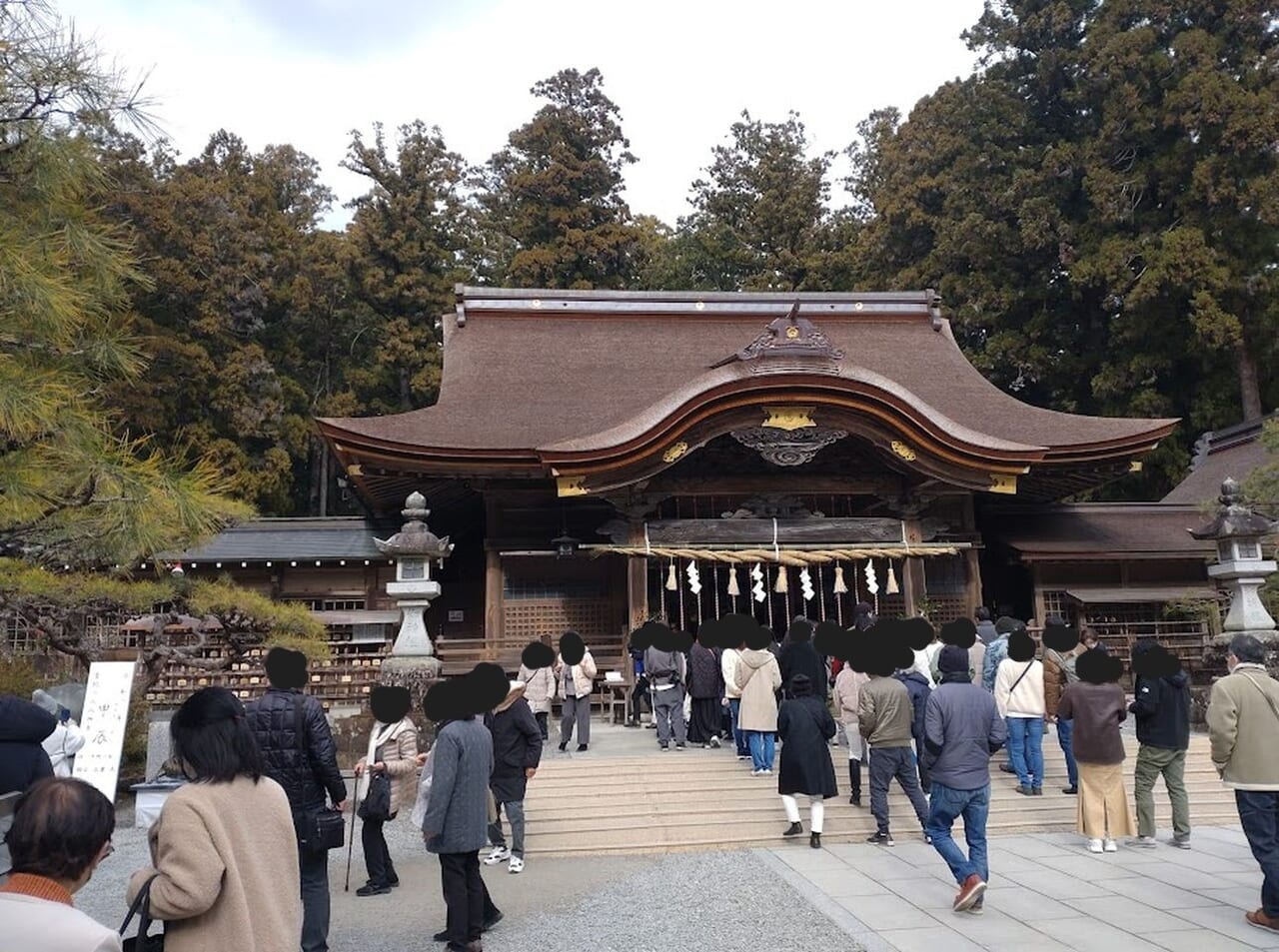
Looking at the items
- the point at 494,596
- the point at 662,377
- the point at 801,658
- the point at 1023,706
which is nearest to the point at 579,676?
the point at 801,658

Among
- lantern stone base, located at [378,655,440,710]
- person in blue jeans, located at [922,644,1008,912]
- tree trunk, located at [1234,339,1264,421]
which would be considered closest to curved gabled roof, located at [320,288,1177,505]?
lantern stone base, located at [378,655,440,710]

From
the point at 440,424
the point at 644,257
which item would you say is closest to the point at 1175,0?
the point at 644,257

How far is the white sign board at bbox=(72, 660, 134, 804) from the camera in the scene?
6.94 m

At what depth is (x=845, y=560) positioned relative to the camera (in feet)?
43.1

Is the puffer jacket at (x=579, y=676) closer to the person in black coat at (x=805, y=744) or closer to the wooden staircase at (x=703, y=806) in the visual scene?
the wooden staircase at (x=703, y=806)

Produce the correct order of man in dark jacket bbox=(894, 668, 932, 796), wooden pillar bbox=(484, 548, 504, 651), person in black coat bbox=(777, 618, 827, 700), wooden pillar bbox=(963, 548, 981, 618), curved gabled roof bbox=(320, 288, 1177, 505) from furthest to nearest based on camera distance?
wooden pillar bbox=(963, 548, 981, 618) < wooden pillar bbox=(484, 548, 504, 651) < curved gabled roof bbox=(320, 288, 1177, 505) < person in black coat bbox=(777, 618, 827, 700) < man in dark jacket bbox=(894, 668, 932, 796)

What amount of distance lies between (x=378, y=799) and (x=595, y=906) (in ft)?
4.83

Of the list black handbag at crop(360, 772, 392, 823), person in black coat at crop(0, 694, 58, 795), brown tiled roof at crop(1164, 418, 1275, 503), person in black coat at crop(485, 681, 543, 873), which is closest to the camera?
person in black coat at crop(0, 694, 58, 795)

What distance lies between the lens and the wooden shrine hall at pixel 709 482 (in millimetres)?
12383

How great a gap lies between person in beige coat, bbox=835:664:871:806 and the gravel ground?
1.41 metres

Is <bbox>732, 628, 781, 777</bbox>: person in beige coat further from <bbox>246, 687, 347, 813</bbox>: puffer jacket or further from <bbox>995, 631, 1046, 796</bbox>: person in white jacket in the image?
<bbox>246, 687, 347, 813</bbox>: puffer jacket

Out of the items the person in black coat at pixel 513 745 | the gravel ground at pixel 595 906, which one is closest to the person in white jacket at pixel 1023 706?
the gravel ground at pixel 595 906

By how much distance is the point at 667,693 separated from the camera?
31.4 feet

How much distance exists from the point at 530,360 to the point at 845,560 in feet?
23.0
